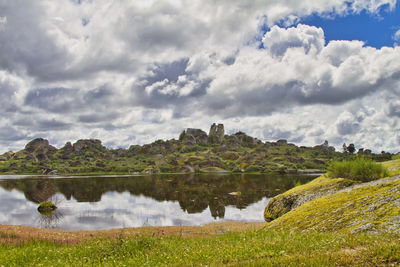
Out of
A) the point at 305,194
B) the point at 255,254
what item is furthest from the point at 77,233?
the point at 255,254

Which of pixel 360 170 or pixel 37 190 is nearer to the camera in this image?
pixel 360 170

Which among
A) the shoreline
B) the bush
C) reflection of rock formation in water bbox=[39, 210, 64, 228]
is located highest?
the bush

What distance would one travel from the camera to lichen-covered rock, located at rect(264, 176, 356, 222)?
2087cm

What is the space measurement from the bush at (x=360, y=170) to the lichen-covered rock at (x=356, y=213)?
17.6 ft

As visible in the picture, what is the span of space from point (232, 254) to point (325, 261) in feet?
9.54

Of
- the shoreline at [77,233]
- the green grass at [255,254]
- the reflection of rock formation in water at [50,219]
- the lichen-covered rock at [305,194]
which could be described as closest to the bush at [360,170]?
the lichen-covered rock at [305,194]

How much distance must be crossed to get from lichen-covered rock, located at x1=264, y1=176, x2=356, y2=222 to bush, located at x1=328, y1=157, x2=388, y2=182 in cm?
102

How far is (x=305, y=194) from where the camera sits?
948 inches

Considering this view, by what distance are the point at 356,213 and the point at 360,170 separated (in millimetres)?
9809

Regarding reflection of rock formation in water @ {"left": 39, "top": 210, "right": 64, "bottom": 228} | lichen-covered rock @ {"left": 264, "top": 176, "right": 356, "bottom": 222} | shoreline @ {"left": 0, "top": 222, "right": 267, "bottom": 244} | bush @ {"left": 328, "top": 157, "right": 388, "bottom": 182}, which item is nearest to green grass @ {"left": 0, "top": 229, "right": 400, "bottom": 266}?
shoreline @ {"left": 0, "top": 222, "right": 267, "bottom": 244}

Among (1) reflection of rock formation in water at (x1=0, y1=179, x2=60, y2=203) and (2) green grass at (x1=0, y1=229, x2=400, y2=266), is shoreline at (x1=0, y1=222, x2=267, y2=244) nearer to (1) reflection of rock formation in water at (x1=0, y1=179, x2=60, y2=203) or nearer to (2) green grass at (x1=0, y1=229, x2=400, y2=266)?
(2) green grass at (x1=0, y1=229, x2=400, y2=266)

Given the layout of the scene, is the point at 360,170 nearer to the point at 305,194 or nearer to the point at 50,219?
the point at 305,194

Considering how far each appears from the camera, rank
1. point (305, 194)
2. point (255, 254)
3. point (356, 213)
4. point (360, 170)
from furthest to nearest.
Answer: point (305, 194) → point (360, 170) → point (356, 213) → point (255, 254)

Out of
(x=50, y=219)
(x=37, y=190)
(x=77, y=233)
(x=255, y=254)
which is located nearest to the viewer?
(x=255, y=254)
